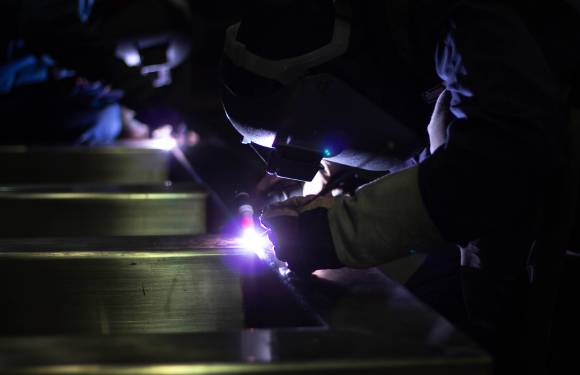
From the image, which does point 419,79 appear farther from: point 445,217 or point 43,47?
point 43,47

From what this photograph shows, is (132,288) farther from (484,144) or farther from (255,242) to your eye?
(484,144)

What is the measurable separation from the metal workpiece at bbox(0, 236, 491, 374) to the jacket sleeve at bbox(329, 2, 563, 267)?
105 millimetres

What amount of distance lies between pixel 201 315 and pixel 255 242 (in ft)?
0.57

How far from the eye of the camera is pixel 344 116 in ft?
3.50

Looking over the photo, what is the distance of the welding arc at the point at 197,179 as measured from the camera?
1702 millimetres

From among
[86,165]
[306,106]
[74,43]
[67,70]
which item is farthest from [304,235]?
[67,70]

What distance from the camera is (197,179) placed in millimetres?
2221

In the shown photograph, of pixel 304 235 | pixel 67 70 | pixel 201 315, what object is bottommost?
pixel 67 70

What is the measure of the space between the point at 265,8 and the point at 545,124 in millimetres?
473

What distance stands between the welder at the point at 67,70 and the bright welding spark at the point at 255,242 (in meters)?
1.79

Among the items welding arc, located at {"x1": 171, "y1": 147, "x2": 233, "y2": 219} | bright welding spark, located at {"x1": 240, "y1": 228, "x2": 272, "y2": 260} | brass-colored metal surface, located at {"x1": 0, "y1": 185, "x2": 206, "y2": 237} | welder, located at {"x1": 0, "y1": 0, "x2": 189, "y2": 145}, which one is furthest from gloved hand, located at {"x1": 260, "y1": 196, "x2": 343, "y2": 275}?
welder, located at {"x1": 0, "y1": 0, "x2": 189, "y2": 145}

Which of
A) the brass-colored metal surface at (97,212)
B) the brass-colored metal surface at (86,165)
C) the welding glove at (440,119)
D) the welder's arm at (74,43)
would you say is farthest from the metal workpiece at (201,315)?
the welder's arm at (74,43)

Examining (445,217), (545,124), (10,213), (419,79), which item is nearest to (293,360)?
(445,217)

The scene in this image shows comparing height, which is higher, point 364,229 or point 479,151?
point 479,151
